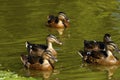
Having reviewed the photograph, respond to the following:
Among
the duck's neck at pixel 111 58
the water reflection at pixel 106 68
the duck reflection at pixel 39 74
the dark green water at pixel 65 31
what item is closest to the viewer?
the duck reflection at pixel 39 74

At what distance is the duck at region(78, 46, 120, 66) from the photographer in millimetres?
23703

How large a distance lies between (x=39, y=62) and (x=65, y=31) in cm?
907

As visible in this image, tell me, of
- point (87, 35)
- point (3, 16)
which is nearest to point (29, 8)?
point (3, 16)

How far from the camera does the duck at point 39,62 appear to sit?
23072mm

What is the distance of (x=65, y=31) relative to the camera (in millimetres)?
32188

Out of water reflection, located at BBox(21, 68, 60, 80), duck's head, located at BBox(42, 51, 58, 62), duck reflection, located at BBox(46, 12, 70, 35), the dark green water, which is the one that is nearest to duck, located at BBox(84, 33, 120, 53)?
the dark green water

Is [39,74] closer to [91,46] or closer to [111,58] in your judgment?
[111,58]

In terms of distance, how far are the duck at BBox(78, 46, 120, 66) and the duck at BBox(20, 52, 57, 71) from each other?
1814mm

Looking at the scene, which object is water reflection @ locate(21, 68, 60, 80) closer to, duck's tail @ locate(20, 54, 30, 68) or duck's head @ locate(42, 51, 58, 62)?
duck's tail @ locate(20, 54, 30, 68)

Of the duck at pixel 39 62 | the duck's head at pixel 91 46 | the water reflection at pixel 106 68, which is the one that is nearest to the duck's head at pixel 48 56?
the duck at pixel 39 62

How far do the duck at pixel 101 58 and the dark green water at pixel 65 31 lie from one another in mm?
334

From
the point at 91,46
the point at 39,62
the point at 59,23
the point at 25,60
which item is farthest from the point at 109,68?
the point at 59,23

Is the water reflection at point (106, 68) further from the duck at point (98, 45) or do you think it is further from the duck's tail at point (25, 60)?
the duck's tail at point (25, 60)

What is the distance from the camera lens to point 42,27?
3294 centimetres
